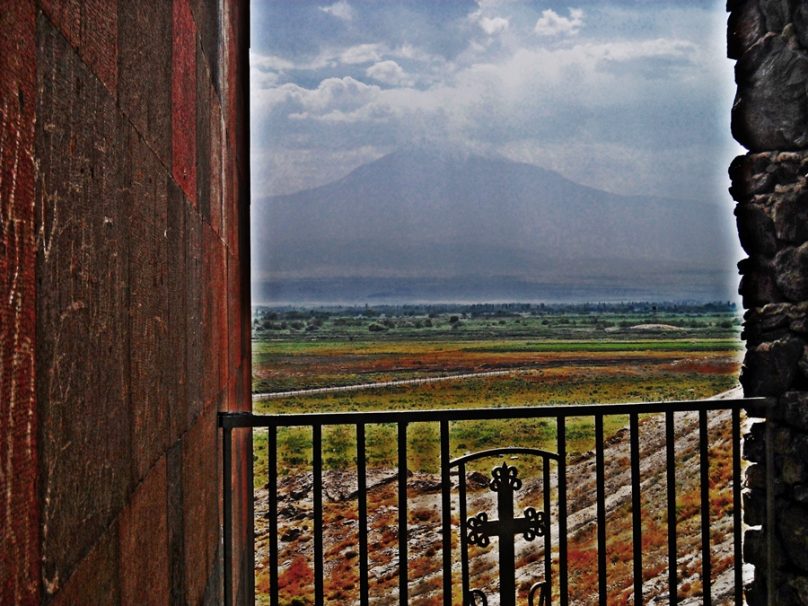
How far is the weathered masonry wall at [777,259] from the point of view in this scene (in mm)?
2434

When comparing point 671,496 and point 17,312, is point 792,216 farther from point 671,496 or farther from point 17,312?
point 17,312

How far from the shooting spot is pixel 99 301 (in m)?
0.63

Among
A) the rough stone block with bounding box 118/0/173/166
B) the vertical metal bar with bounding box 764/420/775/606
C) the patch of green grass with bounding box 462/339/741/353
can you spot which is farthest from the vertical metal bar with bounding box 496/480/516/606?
the patch of green grass with bounding box 462/339/741/353

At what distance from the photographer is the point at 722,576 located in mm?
10789

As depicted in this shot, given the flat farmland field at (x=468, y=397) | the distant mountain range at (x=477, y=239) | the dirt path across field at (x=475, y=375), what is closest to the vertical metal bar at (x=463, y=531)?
the flat farmland field at (x=468, y=397)

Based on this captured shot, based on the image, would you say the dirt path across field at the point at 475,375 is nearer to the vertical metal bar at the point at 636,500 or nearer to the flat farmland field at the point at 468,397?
the flat farmland field at the point at 468,397

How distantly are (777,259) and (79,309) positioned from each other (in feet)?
7.86

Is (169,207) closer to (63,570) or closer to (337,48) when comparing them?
(63,570)

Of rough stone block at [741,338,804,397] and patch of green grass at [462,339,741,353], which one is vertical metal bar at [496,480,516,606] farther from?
patch of green grass at [462,339,741,353]

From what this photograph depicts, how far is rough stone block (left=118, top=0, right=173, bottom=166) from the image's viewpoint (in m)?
0.73

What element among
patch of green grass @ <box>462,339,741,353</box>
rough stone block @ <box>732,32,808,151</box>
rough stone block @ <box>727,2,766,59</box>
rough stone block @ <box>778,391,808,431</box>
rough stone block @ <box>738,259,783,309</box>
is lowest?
patch of green grass @ <box>462,339,741,353</box>

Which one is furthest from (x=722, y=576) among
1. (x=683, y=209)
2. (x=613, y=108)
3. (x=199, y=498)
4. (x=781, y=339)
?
(x=613, y=108)

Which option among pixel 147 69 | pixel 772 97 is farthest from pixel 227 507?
pixel 772 97

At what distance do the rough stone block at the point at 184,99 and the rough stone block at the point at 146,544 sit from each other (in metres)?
0.40
